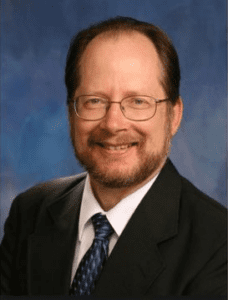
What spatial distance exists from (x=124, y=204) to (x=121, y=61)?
0.78m

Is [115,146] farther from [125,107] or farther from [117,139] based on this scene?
[125,107]

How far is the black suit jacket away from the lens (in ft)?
5.70

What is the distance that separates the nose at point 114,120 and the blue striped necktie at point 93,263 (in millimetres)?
519

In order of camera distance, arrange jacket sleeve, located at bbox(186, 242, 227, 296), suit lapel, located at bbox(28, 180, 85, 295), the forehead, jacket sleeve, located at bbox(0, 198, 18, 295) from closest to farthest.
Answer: jacket sleeve, located at bbox(186, 242, 227, 296) → the forehead → suit lapel, located at bbox(28, 180, 85, 295) → jacket sleeve, located at bbox(0, 198, 18, 295)

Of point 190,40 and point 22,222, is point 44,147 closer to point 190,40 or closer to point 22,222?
point 22,222

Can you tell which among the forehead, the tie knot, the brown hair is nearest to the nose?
the forehead

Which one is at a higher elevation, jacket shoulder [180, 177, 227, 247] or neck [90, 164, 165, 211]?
neck [90, 164, 165, 211]

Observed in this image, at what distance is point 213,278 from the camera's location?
5.68ft

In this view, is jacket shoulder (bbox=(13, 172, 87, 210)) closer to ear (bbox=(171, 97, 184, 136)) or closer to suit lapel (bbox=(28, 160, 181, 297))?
suit lapel (bbox=(28, 160, 181, 297))

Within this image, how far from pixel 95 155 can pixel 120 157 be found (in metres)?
0.15

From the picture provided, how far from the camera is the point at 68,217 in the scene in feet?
6.89

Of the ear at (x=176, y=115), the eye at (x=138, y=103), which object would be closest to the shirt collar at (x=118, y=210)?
the ear at (x=176, y=115)

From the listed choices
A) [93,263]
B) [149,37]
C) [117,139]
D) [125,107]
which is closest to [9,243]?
[93,263]

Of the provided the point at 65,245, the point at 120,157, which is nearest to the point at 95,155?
the point at 120,157
